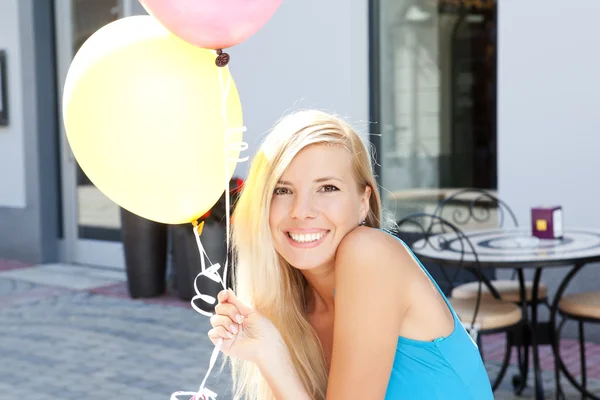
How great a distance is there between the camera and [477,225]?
6129 millimetres

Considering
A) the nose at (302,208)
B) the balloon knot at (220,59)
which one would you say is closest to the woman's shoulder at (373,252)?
the nose at (302,208)

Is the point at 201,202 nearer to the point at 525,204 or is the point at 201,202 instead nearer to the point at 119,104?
the point at 119,104

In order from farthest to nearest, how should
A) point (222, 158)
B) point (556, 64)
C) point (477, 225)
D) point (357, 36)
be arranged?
point (357, 36) → point (477, 225) → point (556, 64) → point (222, 158)

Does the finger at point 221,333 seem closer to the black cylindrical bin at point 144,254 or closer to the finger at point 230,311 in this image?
the finger at point 230,311

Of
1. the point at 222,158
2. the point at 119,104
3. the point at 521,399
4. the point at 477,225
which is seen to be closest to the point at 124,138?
the point at 119,104

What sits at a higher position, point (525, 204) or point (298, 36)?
point (298, 36)

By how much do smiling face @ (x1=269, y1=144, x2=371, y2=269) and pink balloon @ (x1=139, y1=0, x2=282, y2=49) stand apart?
1.07ft

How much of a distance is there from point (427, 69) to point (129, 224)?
9.20 ft

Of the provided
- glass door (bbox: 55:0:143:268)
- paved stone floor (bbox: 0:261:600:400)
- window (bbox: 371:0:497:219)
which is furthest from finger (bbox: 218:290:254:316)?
glass door (bbox: 55:0:143:268)

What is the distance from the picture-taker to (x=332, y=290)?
216 centimetres

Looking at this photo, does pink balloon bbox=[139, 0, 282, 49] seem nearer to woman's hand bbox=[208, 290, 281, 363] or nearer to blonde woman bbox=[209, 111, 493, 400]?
blonde woman bbox=[209, 111, 493, 400]

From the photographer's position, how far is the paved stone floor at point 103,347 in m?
4.82

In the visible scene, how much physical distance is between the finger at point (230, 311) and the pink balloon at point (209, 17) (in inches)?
23.5

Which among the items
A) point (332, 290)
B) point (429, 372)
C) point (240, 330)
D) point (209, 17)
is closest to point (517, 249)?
point (332, 290)
